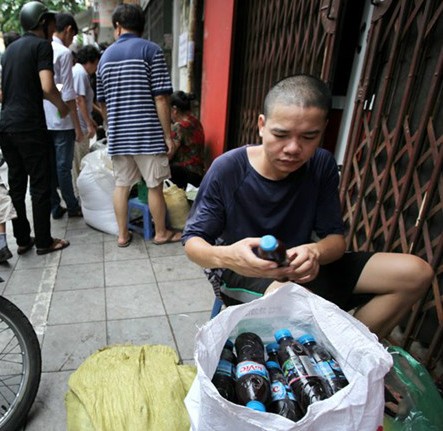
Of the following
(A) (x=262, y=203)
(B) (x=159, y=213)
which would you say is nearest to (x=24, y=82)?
(B) (x=159, y=213)

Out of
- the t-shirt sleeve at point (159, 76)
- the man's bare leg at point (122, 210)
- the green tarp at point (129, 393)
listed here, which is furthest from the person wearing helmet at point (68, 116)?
the green tarp at point (129, 393)

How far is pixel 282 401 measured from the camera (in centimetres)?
96

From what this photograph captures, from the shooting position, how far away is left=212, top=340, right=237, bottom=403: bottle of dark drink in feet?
3.26

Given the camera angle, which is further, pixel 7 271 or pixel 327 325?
pixel 7 271

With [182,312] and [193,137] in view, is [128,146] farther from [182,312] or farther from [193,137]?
[182,312]

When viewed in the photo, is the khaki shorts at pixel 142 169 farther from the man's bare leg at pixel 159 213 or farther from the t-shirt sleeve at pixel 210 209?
the t-shirt sleeve at pixel 210 209

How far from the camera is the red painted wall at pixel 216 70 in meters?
4.30

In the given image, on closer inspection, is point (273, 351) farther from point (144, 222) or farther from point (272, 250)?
Result: point (144, 222)

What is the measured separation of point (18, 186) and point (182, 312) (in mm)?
1982

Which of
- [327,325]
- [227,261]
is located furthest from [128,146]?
[327,325]

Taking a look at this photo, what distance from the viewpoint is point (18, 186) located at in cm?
315

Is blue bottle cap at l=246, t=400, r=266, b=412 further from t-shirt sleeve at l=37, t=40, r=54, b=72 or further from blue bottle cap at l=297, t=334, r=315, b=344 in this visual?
t-shirt sleeve at l=37, t=40, r=54, b=72

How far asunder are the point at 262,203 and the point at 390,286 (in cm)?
66

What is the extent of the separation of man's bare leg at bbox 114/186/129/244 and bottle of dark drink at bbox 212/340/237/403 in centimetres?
260
